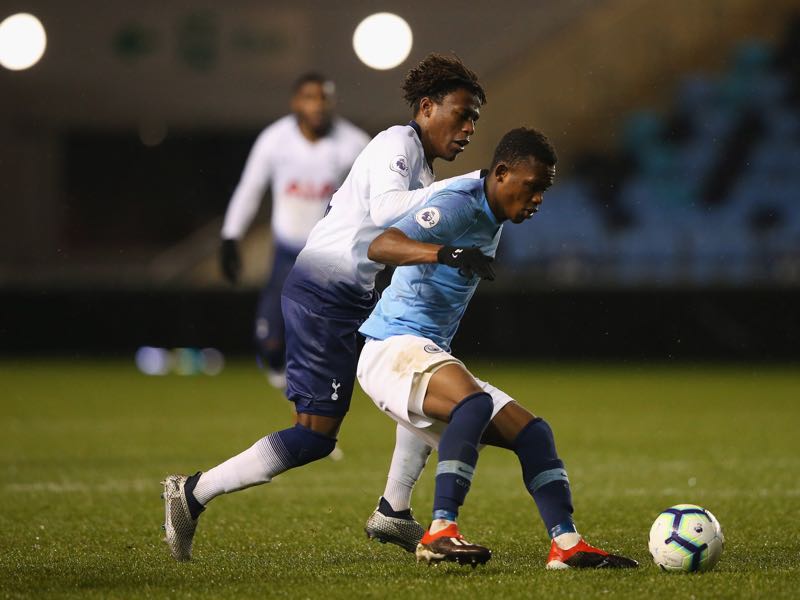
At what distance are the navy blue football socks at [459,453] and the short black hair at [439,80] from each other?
3.86 ft

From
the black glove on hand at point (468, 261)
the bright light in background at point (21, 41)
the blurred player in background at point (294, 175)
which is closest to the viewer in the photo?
the black glove on hand at point (468, 261)

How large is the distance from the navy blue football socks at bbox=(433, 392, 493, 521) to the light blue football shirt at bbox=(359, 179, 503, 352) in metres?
0.39

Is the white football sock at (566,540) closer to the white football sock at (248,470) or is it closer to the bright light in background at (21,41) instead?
the white football sock at (248,470)

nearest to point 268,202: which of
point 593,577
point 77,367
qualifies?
point 77,367

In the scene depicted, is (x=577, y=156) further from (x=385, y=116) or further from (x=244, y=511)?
(x=244, y=511)

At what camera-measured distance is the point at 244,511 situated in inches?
247

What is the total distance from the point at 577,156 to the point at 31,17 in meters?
9.05

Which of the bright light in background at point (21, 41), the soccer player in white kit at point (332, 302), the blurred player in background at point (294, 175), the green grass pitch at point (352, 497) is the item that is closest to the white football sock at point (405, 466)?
the green grass pitch at point (352, 497)

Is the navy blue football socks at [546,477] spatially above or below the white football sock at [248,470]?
above

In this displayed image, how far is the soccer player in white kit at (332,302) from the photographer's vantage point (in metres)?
4.79

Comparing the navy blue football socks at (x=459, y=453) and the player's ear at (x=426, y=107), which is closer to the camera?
the navy blue football socks at (x=459, y=453)

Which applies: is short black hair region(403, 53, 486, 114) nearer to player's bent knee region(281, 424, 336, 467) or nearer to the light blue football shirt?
the light blue football shirt

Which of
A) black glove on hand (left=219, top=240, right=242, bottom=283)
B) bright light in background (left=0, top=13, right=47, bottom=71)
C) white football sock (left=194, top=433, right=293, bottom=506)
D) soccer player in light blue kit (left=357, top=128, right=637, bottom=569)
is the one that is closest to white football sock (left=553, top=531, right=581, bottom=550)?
soccer player in light blue kit (left=357, top=128, right=637, bottom=569)

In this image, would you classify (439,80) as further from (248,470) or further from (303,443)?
(248,470)
